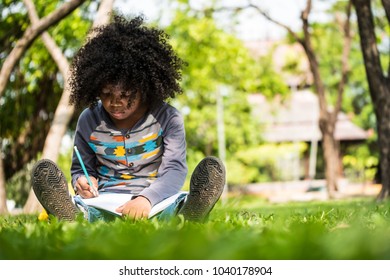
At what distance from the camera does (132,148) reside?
431cm

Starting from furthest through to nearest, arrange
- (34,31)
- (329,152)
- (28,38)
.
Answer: (329,152)
(28,38)
(34,31)

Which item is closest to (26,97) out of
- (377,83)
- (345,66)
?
(377,83)

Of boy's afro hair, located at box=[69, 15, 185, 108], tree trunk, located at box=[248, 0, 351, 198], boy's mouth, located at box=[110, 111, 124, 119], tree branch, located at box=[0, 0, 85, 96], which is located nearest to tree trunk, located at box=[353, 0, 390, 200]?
tree branch, located at box=[0, 0, 85, 96]

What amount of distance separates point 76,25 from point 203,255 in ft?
40.6

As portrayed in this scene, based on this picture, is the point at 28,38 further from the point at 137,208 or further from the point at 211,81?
the point at 211,81

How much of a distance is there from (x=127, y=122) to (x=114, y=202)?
612 millimetres

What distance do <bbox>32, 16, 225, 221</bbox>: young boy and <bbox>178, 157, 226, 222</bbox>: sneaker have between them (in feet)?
0.31

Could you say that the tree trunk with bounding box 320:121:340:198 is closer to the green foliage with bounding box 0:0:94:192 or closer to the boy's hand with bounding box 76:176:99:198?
the green foliage with bounding box 0:0:94:192

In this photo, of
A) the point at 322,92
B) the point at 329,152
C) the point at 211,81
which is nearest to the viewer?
the point at 322,92

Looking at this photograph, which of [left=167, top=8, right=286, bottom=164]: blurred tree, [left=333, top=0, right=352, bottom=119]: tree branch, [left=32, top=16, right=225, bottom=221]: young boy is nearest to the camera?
[left=32, top=16, right=225, bottom=221]: young boy

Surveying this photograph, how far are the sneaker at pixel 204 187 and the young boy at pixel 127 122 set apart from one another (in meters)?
0.09

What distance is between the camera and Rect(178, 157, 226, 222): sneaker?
12.0 feet

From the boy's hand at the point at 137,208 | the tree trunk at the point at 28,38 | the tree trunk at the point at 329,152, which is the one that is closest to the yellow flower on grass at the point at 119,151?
the boy's hand at the point at 137,208

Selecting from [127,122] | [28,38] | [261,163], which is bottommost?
[261,163]
